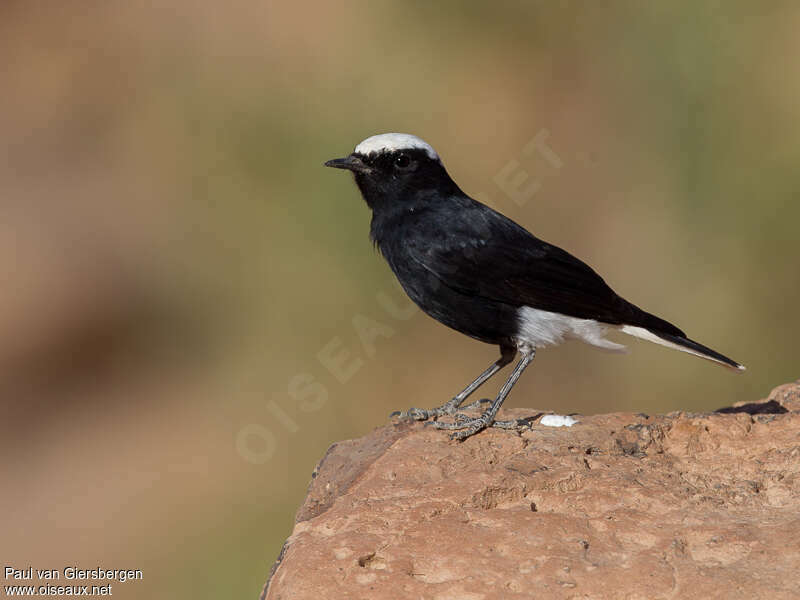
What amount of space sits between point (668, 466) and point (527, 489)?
2.69 ft

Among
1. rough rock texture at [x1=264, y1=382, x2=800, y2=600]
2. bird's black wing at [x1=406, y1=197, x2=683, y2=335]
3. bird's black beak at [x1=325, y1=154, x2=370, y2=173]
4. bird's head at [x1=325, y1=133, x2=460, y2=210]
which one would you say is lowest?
rough rock texture at [x1=264, y1=382, x2=800, y2=600]

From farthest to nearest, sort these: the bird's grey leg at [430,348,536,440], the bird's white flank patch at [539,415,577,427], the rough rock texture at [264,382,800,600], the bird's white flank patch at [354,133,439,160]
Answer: the bird's white flank patch at [354,133,439,160], the bird's white flank patch at [539,415,577,427], the bird's grey leg at [430,348,536,440], the rough rock texture at [264,382,800,600]

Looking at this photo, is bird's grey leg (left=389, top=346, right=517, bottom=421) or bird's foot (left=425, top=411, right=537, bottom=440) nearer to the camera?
bird's foot (left=425, top=411, right=537, bottom=440)

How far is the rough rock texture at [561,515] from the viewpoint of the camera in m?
3.58

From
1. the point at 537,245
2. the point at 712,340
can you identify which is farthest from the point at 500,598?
the point at 712,340

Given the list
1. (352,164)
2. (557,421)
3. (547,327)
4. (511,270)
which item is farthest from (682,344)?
(352,164)

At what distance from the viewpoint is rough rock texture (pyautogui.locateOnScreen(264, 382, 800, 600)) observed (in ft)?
11.7

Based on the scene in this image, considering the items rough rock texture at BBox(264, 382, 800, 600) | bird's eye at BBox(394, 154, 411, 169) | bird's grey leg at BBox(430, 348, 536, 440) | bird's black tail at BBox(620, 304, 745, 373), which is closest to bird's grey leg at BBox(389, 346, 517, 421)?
bird's grey leg at BBox(430, 348, 536, 440)

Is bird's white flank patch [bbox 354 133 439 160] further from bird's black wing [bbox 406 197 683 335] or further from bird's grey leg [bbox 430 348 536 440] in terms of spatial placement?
bird's grey leg [bbox 430 348 536 440]

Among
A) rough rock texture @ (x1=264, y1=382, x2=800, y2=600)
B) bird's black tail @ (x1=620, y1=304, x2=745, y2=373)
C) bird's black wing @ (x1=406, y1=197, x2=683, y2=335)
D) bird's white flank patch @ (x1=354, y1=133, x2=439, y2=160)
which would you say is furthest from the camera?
bird's white flank patch @ (x1=354, y1=133, x2=439, y2=160)

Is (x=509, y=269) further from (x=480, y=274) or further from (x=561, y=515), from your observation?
(x=561, y=515)

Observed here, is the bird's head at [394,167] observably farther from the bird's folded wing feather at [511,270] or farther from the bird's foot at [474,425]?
the bird's foot at [474,425]

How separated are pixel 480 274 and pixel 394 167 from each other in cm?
95

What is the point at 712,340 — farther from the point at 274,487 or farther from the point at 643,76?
the point at 274,487
